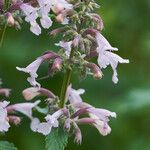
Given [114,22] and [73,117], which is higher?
[73,117]

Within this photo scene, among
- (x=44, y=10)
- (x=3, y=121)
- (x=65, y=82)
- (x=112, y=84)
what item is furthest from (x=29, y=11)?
(x=112, y=84)

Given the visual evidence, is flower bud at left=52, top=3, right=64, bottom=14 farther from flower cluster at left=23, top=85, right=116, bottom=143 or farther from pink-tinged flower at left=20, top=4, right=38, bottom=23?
flower cluster at left=23, top=85, right=116, bottom=143

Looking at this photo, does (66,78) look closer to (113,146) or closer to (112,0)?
(113,146)

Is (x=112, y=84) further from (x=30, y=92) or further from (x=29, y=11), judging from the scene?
(x=29, y=11)

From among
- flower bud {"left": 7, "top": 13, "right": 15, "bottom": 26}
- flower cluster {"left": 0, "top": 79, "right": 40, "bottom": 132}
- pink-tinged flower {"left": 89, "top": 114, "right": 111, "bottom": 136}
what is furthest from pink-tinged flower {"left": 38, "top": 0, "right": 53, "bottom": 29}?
pink-tinged flower {"left": 89, "top": 114, "right": 111, "bottom": 136}

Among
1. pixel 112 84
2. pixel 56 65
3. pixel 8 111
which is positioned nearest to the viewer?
pixel 56 65

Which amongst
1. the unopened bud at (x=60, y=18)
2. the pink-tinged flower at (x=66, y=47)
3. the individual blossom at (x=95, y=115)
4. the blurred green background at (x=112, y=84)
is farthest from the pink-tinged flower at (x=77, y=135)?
the blurred green background at (x=112, y=84)

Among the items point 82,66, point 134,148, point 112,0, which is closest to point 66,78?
point 82,66
